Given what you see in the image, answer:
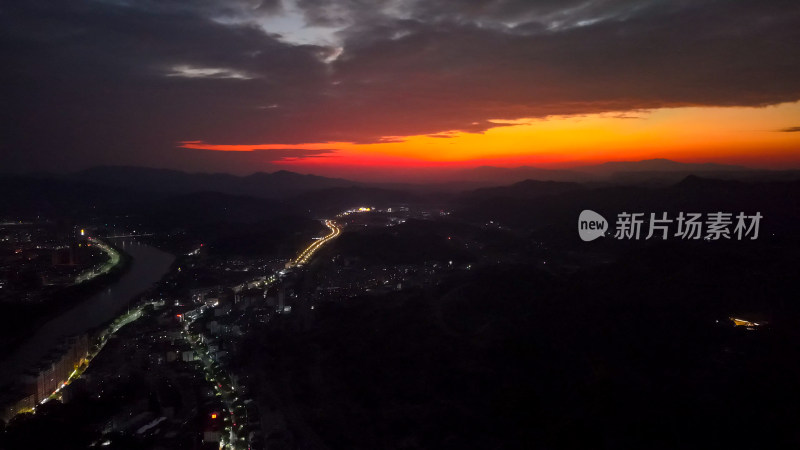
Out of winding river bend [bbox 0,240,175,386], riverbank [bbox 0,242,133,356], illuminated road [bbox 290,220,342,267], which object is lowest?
winding river bend [bbox 0,240,175,386]

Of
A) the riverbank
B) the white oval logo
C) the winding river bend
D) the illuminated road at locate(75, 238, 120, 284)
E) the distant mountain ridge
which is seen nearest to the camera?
the winding river bend

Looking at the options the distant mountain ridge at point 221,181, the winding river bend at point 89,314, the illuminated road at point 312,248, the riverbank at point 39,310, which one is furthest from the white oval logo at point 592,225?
the distant mountain ridge at point 221,181

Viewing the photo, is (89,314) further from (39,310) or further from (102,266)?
(102,266)

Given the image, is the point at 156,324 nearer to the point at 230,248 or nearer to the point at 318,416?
the point at 318,416

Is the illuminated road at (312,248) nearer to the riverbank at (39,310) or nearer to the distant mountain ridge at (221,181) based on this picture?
the riverbank at (39,310)

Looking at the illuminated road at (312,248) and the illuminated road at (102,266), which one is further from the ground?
the illuminated road at (312,248)

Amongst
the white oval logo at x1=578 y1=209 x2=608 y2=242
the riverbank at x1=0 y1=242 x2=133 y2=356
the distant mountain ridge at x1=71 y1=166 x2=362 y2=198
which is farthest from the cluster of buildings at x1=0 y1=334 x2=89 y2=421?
the distant mountain ridge at x1=71 y1=166 x2=362 y2=198

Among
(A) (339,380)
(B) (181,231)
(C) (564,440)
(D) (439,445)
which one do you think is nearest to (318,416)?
(A) (339,380)

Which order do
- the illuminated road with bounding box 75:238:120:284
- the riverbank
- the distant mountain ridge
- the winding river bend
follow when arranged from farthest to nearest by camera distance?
the distant mountain ridge < the illuminated road with bounding box 75:238:120:284 < the riverbank < the winding river bend

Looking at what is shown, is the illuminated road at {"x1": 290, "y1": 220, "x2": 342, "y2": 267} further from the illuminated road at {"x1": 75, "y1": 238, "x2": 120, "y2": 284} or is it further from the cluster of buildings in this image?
the cluster of buildings

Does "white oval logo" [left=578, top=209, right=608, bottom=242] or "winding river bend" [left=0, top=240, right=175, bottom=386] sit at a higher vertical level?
"white oval logo" [left=578, top=209, right=608, bottom=242]
